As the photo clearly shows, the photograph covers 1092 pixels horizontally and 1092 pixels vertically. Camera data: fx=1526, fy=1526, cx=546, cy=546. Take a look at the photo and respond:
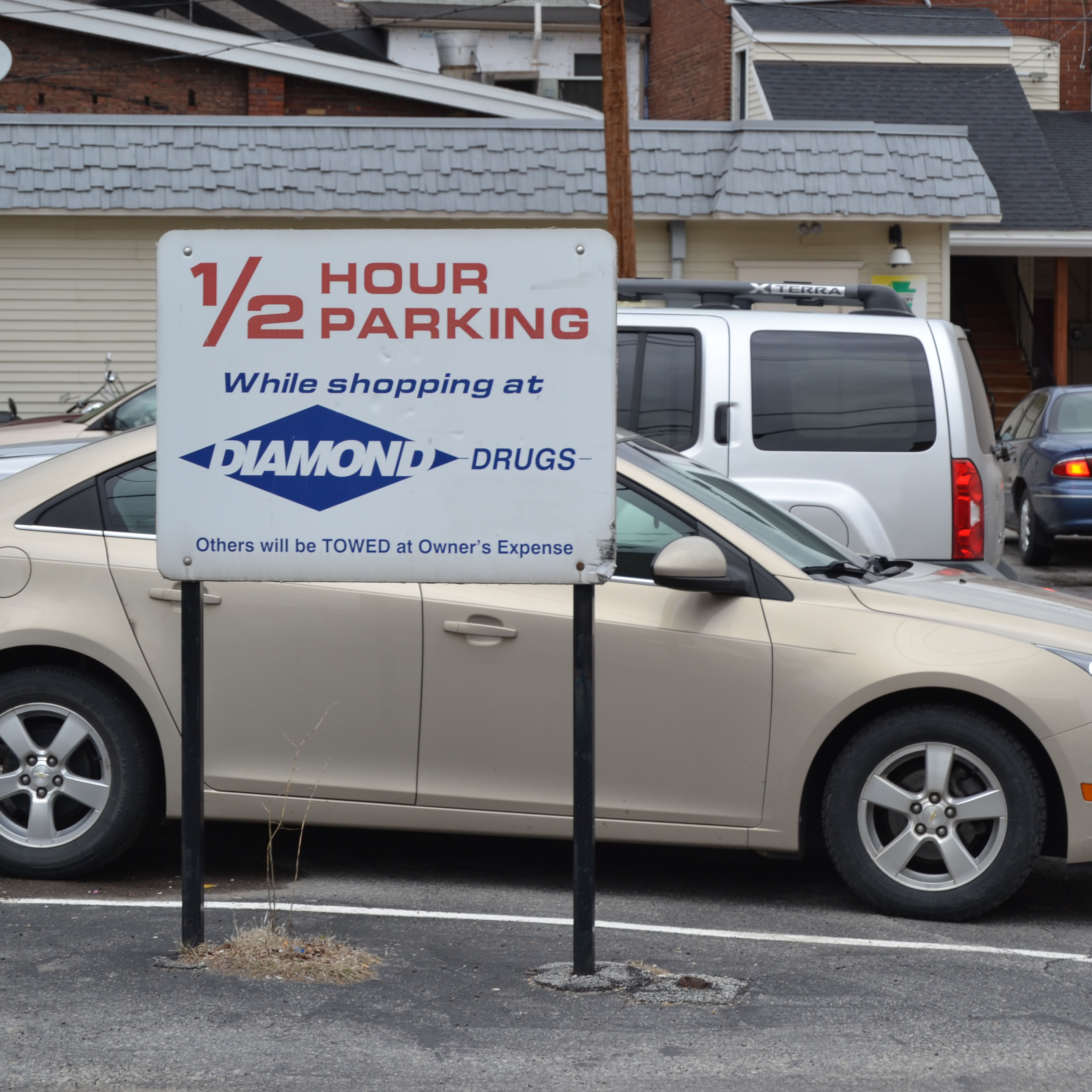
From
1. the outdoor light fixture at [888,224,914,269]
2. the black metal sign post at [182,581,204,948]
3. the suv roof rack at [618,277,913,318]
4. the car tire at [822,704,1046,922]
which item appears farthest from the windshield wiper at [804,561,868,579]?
the outdoor light fixture at [888,224,914,269]

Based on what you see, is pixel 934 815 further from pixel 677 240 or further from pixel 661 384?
pixel 677 240

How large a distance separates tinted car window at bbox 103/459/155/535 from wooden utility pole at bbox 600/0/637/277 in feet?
32.3

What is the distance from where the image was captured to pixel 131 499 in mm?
5453

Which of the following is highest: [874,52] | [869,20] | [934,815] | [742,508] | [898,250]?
[869,20]

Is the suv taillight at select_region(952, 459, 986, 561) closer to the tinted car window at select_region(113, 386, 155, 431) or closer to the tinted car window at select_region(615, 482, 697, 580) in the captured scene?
the tinted car window at select_region(615, 482, 697, 580)

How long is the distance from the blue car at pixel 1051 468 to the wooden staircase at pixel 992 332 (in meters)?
9.37

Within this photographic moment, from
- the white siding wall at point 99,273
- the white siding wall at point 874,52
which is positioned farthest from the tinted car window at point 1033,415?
the white siding wall at point 874,52

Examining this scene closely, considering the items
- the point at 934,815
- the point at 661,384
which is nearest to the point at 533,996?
the point at 934,815

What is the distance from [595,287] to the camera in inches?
163

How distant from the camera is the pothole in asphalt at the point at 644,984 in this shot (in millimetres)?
4141

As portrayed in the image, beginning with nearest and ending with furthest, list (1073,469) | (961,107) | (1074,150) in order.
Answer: (1073,469)
(961,107)
(1074,150)

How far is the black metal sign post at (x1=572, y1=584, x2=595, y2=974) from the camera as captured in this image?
4.17 meters

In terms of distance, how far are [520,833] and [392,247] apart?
2082 mm

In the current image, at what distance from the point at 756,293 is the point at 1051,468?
22.7ft
